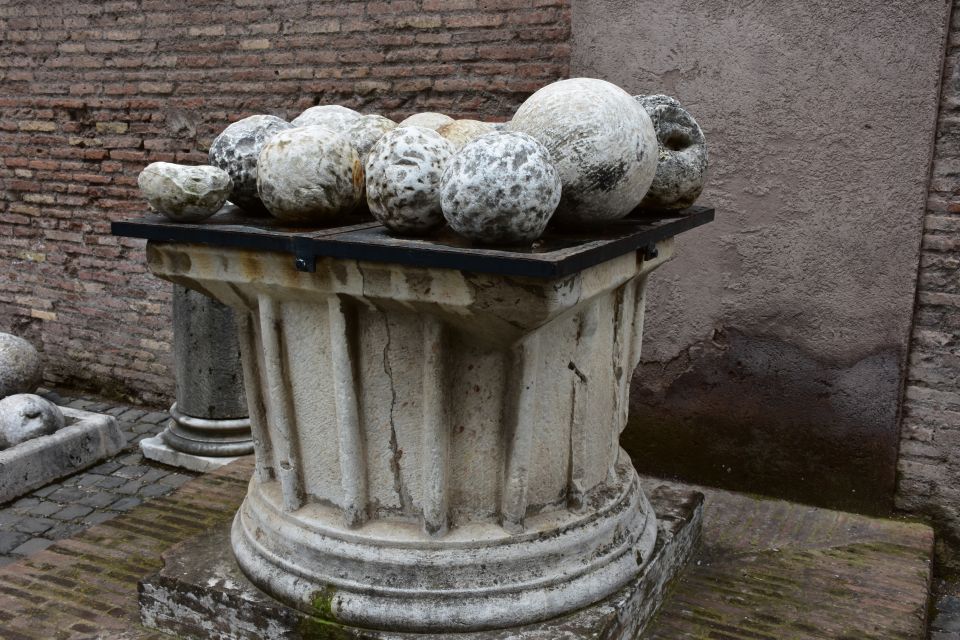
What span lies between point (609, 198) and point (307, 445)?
4.26 feet

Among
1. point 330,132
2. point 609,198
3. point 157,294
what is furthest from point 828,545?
point 157,294

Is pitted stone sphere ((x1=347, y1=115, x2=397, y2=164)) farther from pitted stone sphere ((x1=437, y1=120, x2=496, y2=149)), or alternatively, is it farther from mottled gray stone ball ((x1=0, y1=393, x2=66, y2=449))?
mottled gray stone ball ((x1=0, y1=393, x2=66, y2=449))

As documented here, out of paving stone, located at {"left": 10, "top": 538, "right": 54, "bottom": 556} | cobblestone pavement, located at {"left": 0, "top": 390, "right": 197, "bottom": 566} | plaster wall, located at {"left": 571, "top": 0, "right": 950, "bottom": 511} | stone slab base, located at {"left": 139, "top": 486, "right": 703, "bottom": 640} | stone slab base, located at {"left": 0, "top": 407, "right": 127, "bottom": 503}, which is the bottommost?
cobblestone pavement, located at {"left": 0, "top": 390, "right": 197, "bottom": 566}

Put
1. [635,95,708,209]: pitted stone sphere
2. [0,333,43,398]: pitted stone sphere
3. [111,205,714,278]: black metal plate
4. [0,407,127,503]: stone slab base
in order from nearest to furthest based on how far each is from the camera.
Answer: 1. [111,205,714,278]: black metal plate
2. [635,95,708,209]: pitted stone sphere
3. [0,407,127,503]: stone slab base
4. [0,333,43,398]: pitted stone sphere

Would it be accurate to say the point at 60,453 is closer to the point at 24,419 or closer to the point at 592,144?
the point at 24,419

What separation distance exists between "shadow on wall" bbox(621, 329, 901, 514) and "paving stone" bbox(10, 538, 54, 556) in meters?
3.02

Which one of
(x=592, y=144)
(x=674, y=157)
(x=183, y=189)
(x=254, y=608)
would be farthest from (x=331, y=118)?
(x=254, y=608)

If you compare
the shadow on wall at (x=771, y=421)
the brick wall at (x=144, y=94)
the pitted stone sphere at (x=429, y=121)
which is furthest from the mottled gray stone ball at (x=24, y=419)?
the shadow on wall at (x=771, y=421)

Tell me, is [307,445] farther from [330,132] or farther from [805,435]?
[805,435]

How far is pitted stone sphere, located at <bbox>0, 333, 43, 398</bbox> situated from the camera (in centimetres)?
555

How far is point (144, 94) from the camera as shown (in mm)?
5621

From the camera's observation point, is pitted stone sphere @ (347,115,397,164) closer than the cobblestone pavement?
Yes

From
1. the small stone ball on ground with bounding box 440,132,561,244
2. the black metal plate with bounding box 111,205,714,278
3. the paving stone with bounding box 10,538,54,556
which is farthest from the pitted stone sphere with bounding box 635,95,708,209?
the paving stone with bounding box 10,538,54,556

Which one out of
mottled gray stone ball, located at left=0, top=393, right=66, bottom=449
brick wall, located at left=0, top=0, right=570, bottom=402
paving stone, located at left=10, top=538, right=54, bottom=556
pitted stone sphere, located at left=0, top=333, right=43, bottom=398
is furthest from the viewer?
pitted stone sphere, located at left=0, top=333, right=43, bottom=398
